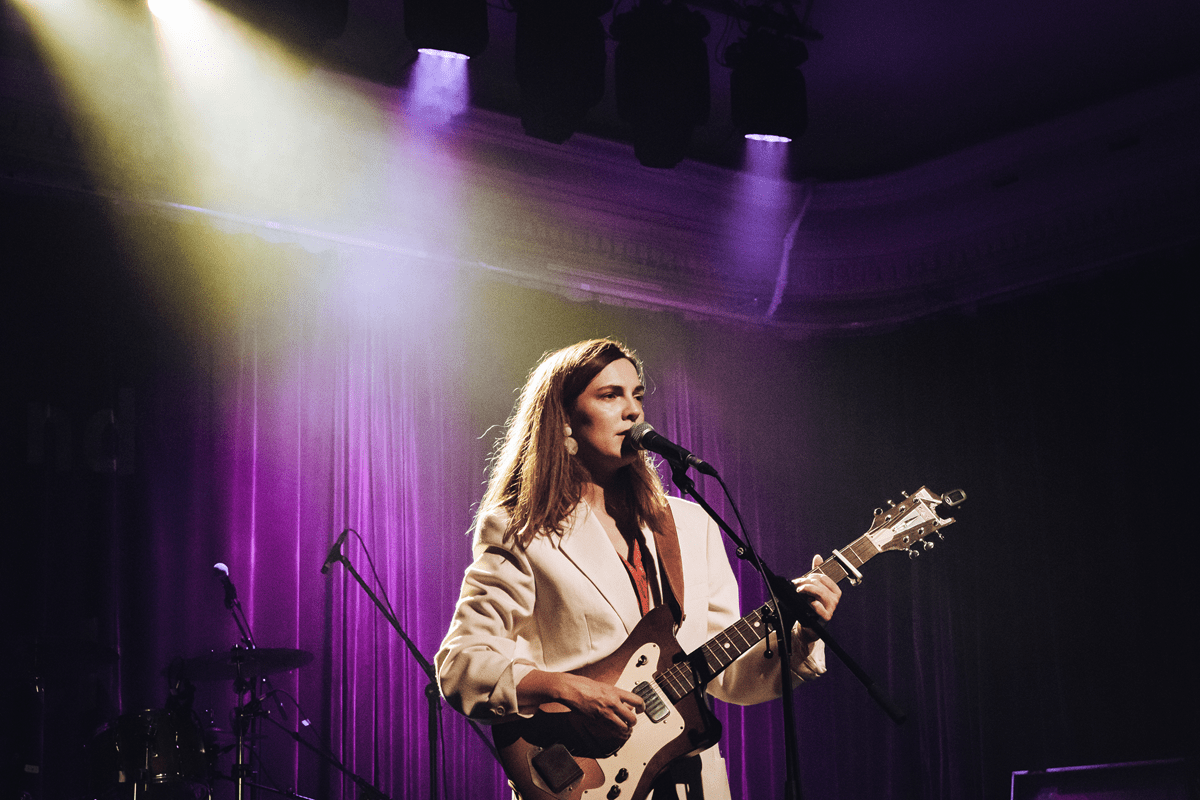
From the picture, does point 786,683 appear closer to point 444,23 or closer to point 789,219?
point 444,23

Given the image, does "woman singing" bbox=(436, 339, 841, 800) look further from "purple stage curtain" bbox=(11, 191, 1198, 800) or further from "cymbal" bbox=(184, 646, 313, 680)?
"purple stage curtain" bbox=(11, 191, 1198, 800)

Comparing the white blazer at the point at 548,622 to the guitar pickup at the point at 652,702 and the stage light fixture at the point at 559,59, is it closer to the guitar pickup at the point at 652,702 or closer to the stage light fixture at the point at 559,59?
the guitar pickup at the point at 652,702

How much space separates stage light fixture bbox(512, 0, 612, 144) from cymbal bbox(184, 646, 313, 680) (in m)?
2.72

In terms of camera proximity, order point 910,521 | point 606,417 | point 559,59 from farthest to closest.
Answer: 1. point 559,59
2. point 910,521
3. point 606,417

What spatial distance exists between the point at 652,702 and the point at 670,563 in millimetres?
375

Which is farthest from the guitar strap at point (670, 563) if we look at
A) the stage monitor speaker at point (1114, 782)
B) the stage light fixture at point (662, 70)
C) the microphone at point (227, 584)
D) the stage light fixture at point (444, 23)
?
the stage monitor speaker at point (1114, 782)

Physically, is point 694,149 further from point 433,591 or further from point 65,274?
point 65,274

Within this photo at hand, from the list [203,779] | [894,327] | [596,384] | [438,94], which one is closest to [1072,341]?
[894,327]

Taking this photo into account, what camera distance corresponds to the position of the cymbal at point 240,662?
16.0 ft

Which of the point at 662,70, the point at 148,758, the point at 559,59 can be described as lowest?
the point at 148,758

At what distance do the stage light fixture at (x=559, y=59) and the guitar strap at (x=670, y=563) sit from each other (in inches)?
81.2

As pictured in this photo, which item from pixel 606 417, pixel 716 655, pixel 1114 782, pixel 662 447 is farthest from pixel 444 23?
pixel 1114 782

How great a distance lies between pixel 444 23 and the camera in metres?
4.00

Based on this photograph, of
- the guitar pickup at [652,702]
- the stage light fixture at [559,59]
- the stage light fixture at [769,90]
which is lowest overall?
the guitar pickup at [652,702]
